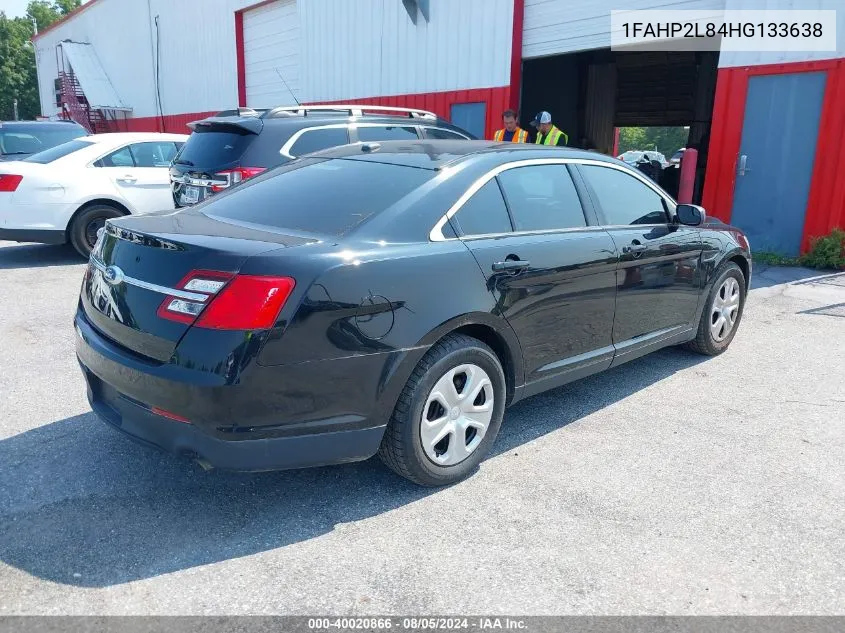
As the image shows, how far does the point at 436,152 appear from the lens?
3.67 m

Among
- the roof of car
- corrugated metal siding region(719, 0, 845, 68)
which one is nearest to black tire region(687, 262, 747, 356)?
the roof of car

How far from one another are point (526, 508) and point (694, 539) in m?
0.70

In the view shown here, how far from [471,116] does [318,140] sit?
264 inches

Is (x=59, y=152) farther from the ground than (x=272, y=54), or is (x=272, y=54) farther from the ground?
(x=272, y=54)

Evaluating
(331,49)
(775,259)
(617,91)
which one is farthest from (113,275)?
(617,91)

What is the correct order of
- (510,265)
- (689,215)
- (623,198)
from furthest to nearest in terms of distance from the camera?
(689,215) < (623,198) < (510,265)

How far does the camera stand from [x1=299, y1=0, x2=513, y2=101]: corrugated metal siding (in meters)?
12.5

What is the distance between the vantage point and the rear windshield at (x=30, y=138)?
11.4 meters

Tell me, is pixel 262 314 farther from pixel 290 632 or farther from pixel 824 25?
pixel 824 25

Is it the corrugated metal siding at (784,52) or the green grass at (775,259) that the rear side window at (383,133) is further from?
the green grass at (775,259)

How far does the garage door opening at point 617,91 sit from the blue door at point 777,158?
6626mm

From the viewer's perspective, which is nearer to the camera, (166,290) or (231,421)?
(231,421)

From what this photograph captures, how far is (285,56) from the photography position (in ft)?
61.1

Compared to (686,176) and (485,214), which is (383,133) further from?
(686,176)
